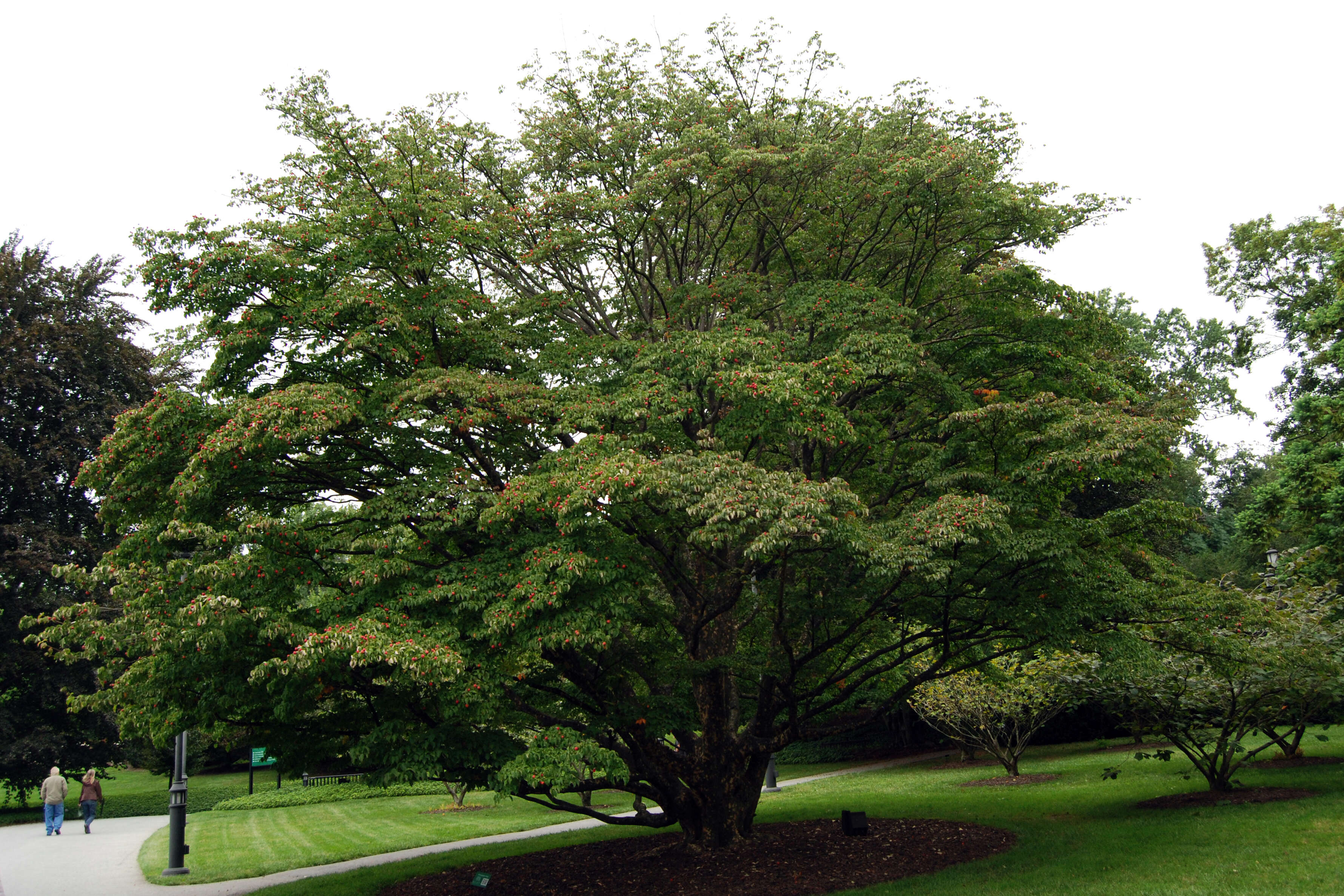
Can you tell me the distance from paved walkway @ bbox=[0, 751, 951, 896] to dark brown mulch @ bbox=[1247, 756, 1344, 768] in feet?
39.4

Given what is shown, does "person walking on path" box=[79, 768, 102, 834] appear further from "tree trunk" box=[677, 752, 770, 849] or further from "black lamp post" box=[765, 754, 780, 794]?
"tree trunk" box=[677, 752, 770, 849]

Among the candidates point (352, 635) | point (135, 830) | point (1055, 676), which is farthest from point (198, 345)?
point (135, 830)

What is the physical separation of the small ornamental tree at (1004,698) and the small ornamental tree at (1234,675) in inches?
59.7

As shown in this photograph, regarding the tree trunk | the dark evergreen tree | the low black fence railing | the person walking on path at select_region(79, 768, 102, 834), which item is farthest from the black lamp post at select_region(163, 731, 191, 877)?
the low black fence railing

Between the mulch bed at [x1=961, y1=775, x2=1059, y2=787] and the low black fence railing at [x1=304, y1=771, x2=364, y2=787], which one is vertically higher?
the mulch bed at [x1=961, y1=775, x2=1059, y2=787]

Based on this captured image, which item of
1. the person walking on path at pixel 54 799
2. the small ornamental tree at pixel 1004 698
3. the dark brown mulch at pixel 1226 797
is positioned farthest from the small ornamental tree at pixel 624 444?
the person walking on path at pixel 54 799

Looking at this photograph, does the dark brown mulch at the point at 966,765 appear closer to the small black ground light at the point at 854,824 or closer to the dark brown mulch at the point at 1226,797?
the dark brown mulch at the point at 1226,797

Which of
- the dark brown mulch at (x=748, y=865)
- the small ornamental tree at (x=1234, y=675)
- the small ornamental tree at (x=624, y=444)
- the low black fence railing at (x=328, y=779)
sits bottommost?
the low black fence railing at (x=328, y=779)

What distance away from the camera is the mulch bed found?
17781mm

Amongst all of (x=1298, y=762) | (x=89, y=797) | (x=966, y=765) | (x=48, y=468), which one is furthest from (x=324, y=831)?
(x=1298, y=762)

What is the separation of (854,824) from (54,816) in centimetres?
1757

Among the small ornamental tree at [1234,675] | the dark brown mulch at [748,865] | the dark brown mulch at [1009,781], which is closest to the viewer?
the dark brown mulch at [748,865]

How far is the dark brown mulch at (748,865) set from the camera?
10.3m

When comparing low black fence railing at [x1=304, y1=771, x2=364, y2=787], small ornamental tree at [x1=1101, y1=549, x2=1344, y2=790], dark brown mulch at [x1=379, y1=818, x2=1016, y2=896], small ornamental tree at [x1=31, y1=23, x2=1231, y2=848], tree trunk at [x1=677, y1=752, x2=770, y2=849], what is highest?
small ornamental tree at [x1=31, y1=23, x2=1231, y2=848]
